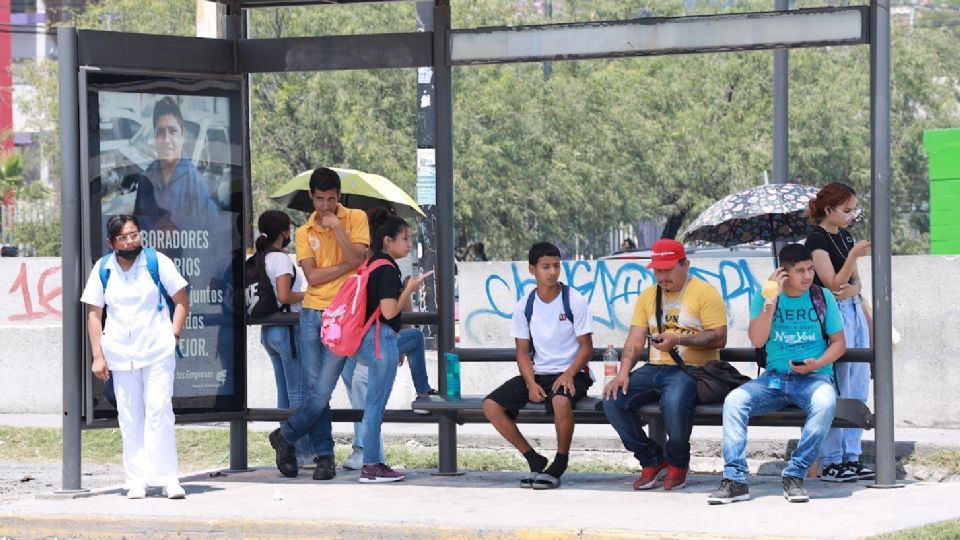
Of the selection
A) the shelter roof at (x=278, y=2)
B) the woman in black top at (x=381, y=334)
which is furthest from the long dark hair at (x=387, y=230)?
the shelter roof at (x=278, y=2)

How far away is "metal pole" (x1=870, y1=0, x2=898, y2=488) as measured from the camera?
9.08m

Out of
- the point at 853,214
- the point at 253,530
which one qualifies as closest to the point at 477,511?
the point at 253,530

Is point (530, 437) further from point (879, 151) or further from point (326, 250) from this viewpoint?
point (879, 151)

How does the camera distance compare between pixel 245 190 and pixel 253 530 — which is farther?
pixel 245 190

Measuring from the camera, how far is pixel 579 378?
9.52 m

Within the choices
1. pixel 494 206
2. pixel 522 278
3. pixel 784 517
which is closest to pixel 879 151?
pixel 784 517

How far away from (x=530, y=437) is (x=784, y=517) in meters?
5.40

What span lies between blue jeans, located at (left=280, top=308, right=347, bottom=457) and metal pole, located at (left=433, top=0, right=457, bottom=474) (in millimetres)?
675

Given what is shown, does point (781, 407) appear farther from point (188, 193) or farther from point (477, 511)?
point (188, 193)

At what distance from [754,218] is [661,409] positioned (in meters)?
2.54

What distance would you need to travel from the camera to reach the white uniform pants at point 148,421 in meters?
9.30

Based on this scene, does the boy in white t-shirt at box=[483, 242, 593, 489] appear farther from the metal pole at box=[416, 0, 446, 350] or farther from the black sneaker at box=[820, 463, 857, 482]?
the metal pole at box=[416, 0, 446, 350]

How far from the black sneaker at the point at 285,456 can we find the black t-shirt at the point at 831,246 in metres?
3.39

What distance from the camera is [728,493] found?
28.2ft
